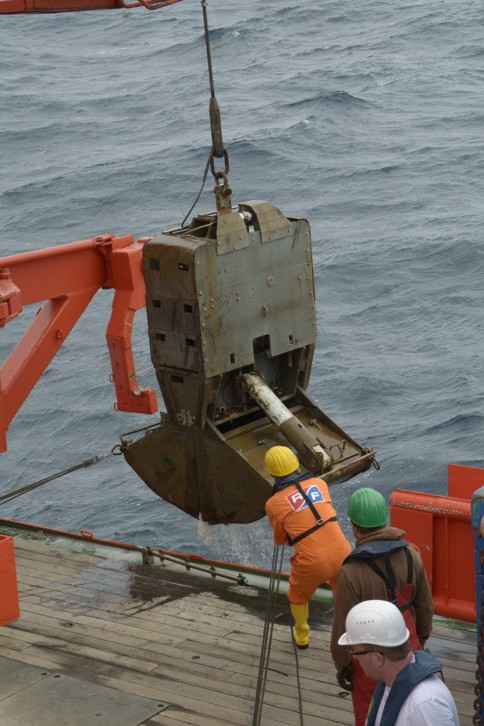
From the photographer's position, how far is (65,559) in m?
10.4

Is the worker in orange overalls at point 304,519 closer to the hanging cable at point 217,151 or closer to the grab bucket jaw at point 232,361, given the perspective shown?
the grab bucket jaw at point 232,361

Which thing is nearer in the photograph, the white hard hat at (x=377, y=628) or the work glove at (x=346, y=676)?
the white hard hat at (x=377, y=628)

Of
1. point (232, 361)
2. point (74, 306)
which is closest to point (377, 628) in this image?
point (232, 361)

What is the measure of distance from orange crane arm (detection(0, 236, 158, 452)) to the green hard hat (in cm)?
350

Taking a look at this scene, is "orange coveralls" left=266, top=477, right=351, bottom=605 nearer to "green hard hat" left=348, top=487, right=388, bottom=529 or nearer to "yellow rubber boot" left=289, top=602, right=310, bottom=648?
"yellow rubber boot" left=289, top=602, right=310, bottom=648

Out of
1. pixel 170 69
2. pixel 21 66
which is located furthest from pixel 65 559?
pixel 21 66

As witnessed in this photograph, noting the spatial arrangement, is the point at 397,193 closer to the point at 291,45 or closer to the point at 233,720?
the point at 291,45

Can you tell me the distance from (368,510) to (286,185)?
901 inches

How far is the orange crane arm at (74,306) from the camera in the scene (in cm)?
922

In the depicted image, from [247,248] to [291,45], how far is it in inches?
1400

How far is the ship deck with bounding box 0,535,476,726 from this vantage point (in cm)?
750

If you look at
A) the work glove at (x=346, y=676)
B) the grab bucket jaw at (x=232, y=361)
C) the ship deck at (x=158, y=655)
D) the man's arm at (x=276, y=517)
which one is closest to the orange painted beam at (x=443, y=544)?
the ship deck at (x=158, y=655)

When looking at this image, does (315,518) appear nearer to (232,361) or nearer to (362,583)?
(232,361)

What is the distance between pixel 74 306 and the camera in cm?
952
